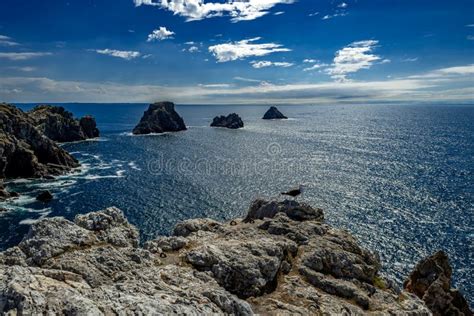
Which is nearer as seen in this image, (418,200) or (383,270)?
(383,270)

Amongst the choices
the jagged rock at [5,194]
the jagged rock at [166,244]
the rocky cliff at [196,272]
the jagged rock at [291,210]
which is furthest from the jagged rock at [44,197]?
the jagged rock at [166,244]

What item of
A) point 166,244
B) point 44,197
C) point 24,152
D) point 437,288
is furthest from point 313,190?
point 24,152

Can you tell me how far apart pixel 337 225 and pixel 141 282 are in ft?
212

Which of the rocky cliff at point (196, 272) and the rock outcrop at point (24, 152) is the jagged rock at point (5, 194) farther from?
the rocky cliff at point (196, 272)

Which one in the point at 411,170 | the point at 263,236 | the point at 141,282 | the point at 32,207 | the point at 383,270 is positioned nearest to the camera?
the point at 141,282

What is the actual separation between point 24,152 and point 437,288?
129833 millimetres

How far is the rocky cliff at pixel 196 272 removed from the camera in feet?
65.0

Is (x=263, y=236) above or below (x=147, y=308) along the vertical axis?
below

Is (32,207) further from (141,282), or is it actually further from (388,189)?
(388,189)

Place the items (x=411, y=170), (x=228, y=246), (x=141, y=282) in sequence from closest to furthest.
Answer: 1. (x=141, y=282)
2. (x=228, y=246)
3. (x=411, y=170)

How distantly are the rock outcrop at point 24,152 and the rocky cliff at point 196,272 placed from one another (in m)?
103

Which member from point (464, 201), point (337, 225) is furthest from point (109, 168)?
point (464, 201)

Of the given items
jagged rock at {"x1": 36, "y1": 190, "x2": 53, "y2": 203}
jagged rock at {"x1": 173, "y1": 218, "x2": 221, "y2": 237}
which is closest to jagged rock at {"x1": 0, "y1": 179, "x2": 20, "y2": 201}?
jagged rock at {"x1": 36, "y1": 190, "x2": 53, "y2": 203}

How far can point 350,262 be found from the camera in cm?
3581
